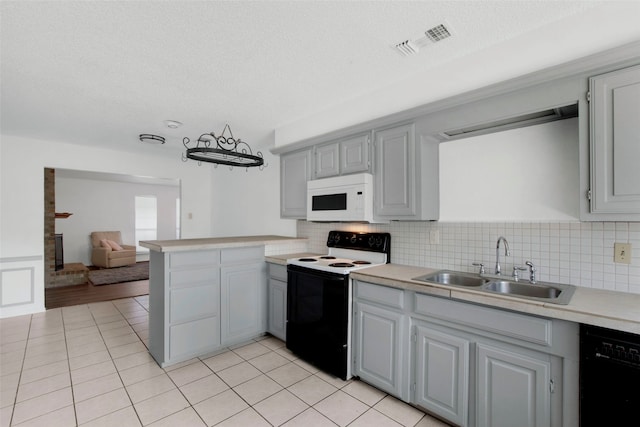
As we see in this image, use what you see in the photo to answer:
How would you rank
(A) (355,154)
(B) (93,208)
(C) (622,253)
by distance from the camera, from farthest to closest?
(B) (93,208)
(A) (355,154)
(C) (622,253)

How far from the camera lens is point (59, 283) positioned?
18.8 feet

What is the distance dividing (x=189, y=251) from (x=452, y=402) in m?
2.35

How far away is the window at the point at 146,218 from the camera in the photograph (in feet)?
28.9

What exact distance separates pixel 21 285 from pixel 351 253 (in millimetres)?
4435

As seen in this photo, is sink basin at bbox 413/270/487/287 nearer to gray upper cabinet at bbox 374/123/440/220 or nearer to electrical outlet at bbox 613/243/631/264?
gray upper cabinet at bbox 374/123/440/220

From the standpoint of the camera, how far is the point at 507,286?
6.77 feet

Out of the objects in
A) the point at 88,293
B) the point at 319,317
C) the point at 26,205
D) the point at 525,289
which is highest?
the point at 26,205

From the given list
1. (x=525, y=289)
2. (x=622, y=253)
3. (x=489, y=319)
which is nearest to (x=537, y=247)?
(x=525, y=289)

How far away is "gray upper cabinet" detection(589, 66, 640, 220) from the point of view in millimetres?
1483

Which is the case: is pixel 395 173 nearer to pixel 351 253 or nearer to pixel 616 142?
pixel 351 253

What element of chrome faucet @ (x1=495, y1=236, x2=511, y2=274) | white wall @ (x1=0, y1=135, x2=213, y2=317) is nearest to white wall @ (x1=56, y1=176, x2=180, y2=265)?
white wall @ (x1=0, y1=135, x2=213, y2=317)

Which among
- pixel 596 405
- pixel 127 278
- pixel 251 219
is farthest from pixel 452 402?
pixel 127 278

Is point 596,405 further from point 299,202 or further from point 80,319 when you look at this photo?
point 80,319

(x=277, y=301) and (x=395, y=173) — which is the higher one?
(x=395, y=173)
